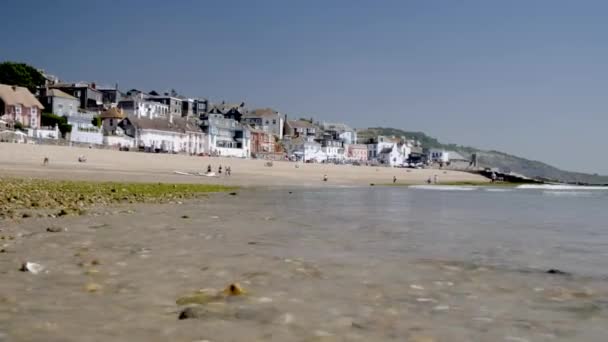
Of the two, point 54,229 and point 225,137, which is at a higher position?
point 225,137

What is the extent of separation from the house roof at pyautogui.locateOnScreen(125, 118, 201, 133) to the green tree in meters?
22.6

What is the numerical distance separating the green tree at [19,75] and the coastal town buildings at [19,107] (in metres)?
19.2

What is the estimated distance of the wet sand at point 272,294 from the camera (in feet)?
13.9

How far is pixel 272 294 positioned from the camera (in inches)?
218

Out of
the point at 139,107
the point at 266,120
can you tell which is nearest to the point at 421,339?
the point at 139,107

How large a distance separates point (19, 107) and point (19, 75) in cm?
2596

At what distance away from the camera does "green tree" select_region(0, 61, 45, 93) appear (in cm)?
10531

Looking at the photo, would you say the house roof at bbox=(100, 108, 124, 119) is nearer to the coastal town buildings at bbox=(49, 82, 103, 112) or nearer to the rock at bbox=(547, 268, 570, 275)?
the coastal town buildings at bbox=(49, 82, 103, 112)

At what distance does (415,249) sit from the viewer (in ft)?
30.8

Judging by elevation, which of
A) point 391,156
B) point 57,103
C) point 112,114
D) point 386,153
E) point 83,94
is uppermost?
point 83,94

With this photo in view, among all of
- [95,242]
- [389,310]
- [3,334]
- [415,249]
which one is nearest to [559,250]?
[415,249]

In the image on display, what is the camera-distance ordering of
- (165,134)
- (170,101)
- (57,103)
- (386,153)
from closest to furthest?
(57,103) < (165,134) < (170,101) < (386,153)

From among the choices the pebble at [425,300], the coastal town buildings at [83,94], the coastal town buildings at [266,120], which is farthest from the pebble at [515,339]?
the coastal town buildings at [266,120]

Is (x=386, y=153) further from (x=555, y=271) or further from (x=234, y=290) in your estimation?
(x=234, y=290)
